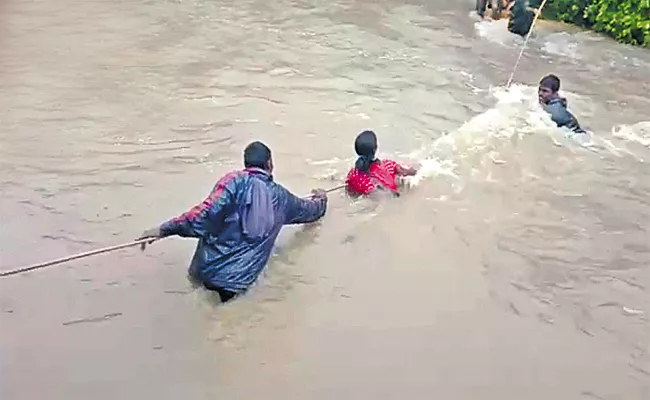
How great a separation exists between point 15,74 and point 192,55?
1.98 metres

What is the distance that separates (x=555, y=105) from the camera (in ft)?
25.7

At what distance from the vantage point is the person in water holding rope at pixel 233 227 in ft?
16.8

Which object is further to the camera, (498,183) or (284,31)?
(284,31)

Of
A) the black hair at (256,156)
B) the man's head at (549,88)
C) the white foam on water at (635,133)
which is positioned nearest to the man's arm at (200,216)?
the black hair at (256,156)

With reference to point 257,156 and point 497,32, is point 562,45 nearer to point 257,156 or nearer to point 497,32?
point 497,32

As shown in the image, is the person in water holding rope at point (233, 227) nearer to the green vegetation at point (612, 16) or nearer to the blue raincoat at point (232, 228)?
the blue raincoat at point (232, 228)

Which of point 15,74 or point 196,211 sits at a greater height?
point 196,211

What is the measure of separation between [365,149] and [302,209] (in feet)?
3.14

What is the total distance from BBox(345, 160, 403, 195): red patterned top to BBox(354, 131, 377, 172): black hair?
39 mm

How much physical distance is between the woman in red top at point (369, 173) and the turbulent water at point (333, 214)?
0.13 meters

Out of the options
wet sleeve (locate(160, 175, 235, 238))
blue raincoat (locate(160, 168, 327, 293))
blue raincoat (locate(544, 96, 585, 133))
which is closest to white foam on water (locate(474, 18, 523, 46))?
blue raincoat (locate(544, 96, 585, 133))

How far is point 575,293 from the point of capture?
5.62 metres

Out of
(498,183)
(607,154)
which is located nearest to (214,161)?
(498,183)

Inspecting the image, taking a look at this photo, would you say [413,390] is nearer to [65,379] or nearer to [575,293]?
[575,293]
